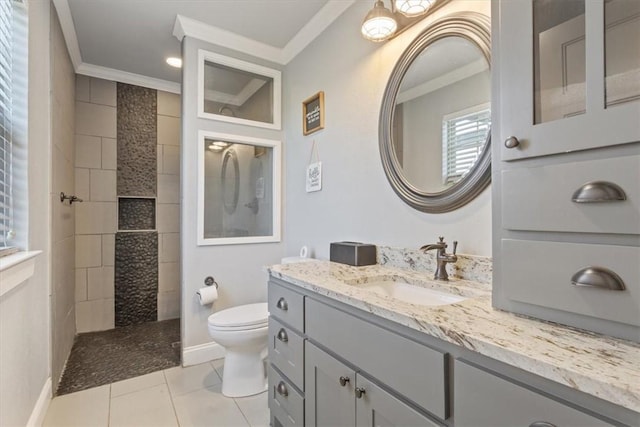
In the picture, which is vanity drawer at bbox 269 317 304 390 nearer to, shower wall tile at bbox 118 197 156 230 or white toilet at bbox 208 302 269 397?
white toilet at bbox 208 302 269 397

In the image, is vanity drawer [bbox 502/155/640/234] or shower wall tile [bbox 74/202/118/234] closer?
vanity drawer [bbox 502/155/640/234]

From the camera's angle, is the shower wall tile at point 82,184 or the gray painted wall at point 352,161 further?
the shower wall tile at point 82,184

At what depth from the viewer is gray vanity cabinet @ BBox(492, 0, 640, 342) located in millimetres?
665

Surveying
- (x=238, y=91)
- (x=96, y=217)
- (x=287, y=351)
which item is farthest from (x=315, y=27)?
(x=96, y=217)

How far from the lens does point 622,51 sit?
27.1 inches

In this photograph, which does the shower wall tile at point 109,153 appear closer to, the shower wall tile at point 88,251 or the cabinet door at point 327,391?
the shower wall tile at point 88,251

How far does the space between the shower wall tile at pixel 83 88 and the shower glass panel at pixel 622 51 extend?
374 centimetres

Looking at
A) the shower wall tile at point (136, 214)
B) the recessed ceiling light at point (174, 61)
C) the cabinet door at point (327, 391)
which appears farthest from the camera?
the shower wall tile at point (136, 214)

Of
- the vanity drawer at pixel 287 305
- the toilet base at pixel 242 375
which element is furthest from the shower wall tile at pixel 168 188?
the vanity drawer at pixel 287 305

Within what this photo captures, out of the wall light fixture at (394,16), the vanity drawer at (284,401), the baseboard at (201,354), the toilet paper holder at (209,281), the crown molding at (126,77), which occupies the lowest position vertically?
the baseboard at (201,354)

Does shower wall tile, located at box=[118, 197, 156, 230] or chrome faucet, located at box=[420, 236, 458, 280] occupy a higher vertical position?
shower wall tile, located at box=[118, 197, 156, 230]

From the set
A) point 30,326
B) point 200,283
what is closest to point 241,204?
point 200,283

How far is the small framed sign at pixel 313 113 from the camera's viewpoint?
2312 mm

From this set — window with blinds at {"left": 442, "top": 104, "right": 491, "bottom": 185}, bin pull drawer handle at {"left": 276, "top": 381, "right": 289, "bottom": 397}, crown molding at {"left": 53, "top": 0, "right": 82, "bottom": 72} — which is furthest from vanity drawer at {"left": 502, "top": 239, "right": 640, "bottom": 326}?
crown molding at {"left": 53, "top": 0, "right": 82, "bottom": 72}
